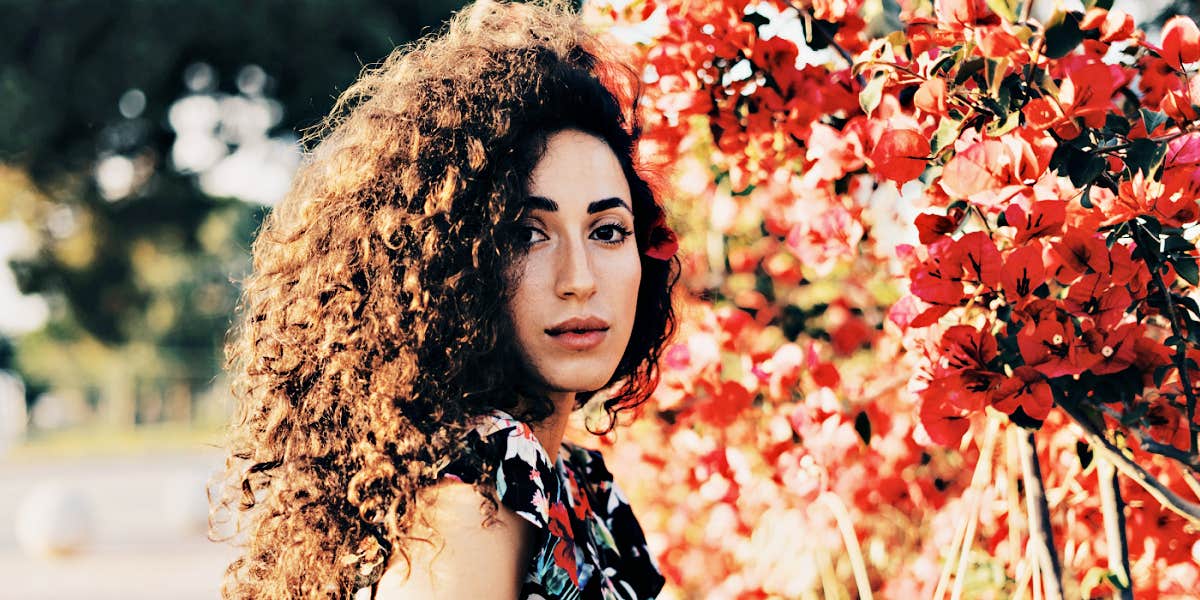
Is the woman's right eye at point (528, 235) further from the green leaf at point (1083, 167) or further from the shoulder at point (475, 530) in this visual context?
the green leaf at point (1083, 167)

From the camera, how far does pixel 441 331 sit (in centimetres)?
122

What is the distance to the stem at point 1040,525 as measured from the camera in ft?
4.17

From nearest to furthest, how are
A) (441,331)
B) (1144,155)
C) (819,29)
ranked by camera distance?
1. (1144,155)
2. (441,331)
3. (819,29)

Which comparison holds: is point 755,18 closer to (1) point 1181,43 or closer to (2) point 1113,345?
(1) point 1181,43

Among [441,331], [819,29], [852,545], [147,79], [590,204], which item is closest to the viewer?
[441,331]

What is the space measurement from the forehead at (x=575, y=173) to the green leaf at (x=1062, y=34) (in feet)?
1.78

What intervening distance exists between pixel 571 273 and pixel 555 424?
224mm

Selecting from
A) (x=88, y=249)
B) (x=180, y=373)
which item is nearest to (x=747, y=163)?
(x=88, y=249)

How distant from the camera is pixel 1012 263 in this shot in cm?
106

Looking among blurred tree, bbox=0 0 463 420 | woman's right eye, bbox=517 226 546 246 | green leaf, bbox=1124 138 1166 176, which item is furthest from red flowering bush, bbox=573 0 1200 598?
blurred tree, bbox=0 0 463 420

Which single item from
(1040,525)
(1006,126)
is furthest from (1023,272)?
(1040,525)

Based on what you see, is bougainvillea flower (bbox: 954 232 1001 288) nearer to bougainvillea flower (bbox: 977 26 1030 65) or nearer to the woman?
bougainvillea flower (bbox: 977 26 1030 65)

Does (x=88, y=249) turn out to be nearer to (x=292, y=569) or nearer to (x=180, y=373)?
(x=292, y=569)

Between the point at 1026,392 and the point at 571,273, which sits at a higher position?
the point at 571,273
